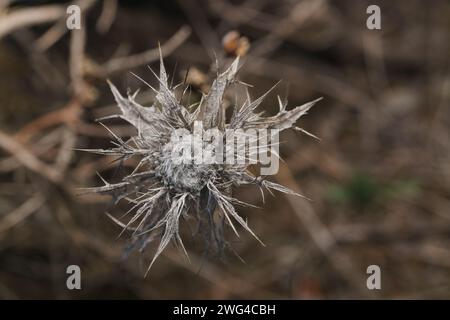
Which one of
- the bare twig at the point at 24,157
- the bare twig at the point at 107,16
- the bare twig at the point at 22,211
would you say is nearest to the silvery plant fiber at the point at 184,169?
the bare twig at the point at 24,157

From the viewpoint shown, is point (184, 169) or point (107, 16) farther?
point (107, 16)

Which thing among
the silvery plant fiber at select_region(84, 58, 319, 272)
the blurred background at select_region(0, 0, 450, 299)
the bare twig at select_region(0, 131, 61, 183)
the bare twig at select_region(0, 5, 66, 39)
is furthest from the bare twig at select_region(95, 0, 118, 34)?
the silvery plant fiber at select_region(84, 58, 319, 272)

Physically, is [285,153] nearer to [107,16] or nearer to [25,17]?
[107,16]

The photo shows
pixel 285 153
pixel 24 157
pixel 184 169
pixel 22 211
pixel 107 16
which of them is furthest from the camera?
pixel 285 153

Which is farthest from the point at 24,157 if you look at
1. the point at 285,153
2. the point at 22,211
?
the point at 285,153

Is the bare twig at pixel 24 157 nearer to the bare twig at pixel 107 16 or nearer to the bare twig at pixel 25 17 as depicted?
the bare twig at pixel 25 17

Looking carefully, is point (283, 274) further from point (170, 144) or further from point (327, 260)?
point (170, 144)

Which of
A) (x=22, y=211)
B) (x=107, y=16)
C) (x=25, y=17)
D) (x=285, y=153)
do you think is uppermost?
(x=107, y=16)
